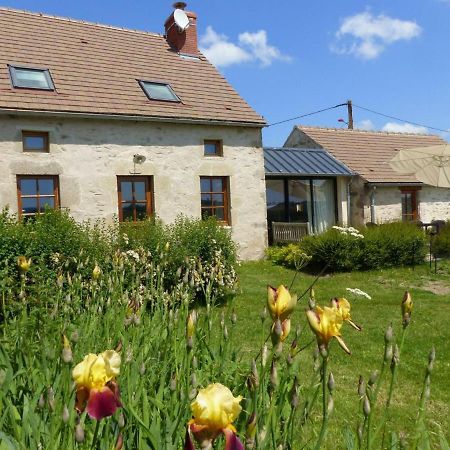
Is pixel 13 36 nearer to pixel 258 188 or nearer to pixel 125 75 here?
pixel 125 75

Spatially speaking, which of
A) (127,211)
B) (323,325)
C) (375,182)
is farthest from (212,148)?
(323,325)

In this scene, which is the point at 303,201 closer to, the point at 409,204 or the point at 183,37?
the point at 409,204

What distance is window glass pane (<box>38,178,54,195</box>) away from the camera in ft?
36.6

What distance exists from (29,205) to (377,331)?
27.4 ft

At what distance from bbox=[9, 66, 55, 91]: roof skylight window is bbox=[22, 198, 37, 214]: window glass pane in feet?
8.91

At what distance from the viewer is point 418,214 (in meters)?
Answer: 18.9

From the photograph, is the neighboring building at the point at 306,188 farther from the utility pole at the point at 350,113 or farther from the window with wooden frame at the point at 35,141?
the utility pole at the point at 350,113

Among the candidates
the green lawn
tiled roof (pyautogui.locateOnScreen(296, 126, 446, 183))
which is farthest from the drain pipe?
the green lawn

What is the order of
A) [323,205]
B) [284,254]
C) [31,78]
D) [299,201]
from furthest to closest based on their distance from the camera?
[323,205] < [299,201] < [284,254] < [31,78]

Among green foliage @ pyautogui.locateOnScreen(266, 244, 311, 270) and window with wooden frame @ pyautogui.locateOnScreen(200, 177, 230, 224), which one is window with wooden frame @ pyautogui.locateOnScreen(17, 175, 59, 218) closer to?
window with wooden frame @ pyautogui.locateOnScreen(200, 177, 230, 224)

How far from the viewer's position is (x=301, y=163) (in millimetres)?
16312

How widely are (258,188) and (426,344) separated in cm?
845

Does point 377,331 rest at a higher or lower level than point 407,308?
lower

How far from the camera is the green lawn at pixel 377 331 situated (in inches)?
158
